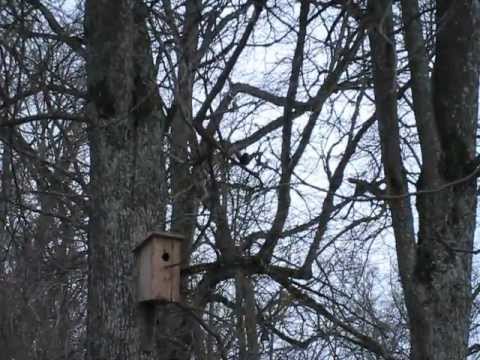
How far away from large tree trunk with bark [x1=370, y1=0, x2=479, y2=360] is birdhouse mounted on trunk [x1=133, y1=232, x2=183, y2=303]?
4.13 feet

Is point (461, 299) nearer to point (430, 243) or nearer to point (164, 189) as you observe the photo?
point (430, 243)

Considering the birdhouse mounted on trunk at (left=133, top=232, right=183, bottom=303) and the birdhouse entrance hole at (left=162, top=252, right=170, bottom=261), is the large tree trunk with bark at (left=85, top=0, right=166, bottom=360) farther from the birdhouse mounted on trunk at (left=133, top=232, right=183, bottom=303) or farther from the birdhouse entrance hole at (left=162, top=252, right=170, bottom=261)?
the birdhouse entrance hole at (left=162, top=252, right=170, bottom=261)

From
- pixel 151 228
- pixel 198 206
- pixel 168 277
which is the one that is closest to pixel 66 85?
pixel 151 228

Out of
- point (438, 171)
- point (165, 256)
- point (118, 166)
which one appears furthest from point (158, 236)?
point (438, 171)

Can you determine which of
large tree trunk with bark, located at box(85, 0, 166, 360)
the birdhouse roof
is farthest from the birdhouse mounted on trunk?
large tree trunk with bark, located at box(85, 0, 166, 360)

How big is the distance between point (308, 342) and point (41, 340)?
3106mm

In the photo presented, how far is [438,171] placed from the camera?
525 cm

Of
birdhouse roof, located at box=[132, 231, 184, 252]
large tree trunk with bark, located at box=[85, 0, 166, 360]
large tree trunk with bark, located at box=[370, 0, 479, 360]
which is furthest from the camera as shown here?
large tree trunk with bark, located at box=[370, 0, 479, 360]

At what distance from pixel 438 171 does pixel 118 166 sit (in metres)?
1.81

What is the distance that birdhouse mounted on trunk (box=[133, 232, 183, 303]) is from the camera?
471 cm

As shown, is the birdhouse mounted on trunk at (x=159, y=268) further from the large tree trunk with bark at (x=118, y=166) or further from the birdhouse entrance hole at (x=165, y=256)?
the large tree trunk with bark at (x=118, y=166)

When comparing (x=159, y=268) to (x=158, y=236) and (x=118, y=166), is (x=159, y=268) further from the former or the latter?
(x=118, y=166)

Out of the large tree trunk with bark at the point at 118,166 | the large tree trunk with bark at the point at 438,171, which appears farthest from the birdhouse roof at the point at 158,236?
the large tree trunk with bark at the point at 438,171

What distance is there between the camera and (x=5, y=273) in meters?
9.37
